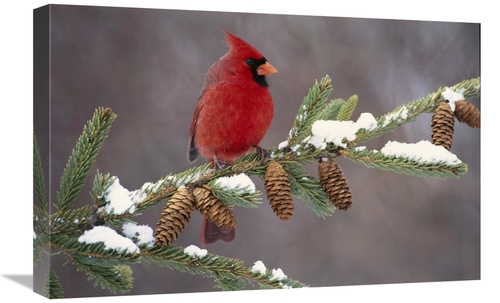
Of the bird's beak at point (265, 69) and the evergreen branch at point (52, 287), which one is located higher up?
the bird's beak at point (265, 69)

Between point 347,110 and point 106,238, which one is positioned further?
point 347,110

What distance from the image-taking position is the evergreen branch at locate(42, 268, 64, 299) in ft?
11.5

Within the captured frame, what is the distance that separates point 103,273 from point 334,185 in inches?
41.5

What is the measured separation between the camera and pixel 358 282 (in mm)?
4312

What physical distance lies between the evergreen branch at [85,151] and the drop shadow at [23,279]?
35.1 inches

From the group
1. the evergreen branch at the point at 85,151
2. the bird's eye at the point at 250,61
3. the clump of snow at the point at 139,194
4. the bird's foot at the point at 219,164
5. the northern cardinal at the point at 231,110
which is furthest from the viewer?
the bird's eye at the point at 250,61

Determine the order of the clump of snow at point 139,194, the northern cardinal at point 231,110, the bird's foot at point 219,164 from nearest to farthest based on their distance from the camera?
the clump of snow at point 139,194
the bird's foot at point 219,164
the northern cardinal at point 231,110

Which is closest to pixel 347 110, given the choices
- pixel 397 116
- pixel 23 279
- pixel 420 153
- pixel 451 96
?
pixel 397 116

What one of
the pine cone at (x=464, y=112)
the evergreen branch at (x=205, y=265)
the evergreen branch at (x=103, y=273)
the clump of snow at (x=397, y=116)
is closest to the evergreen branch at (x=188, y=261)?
the evergreen branch at (x=205, y=265)

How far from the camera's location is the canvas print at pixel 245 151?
3330mm

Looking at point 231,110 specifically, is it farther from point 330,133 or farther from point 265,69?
point 330,133

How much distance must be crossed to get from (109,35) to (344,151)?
121cm

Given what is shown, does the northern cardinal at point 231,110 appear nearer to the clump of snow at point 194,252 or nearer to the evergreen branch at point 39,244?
the clump of snow at point 194,252

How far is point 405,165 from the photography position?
3.36 m
